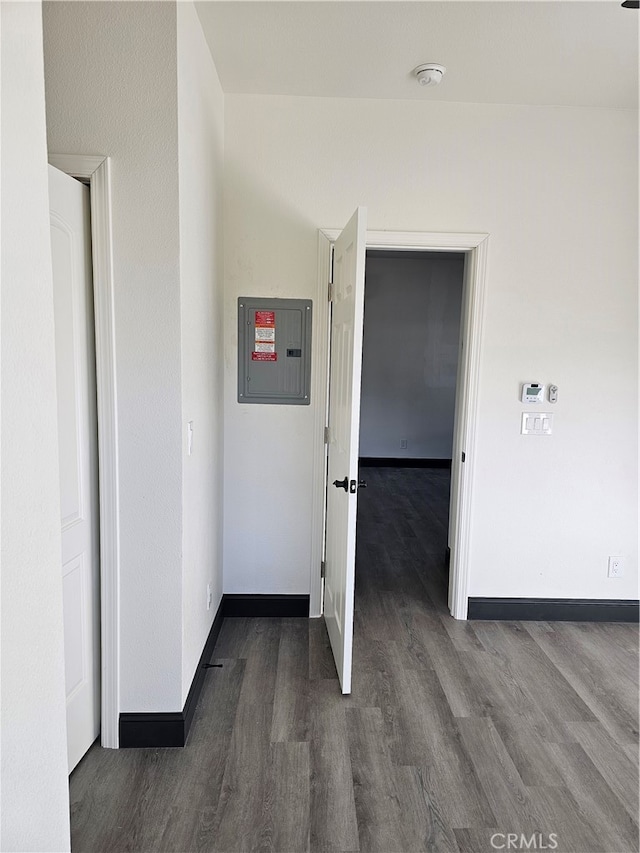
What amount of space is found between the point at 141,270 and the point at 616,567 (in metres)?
3.07

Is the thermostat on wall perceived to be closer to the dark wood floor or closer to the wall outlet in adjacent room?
the wall outlet in adjacent room

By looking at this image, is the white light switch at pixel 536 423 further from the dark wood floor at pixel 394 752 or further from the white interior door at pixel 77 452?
the white interior door at pixel 77 452

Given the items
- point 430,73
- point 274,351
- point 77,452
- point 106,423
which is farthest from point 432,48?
point 77,452

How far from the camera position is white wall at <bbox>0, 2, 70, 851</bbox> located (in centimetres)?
86

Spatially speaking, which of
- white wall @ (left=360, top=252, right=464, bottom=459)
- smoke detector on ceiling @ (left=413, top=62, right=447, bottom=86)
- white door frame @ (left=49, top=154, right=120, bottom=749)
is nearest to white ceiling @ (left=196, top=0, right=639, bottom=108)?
smoke detector on ceiling @ (left=413, top=62, right=447, bottom=86)

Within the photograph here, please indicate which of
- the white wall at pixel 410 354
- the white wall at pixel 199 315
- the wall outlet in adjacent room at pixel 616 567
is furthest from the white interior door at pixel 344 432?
the white wall at pixel 410 354

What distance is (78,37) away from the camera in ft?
5.65

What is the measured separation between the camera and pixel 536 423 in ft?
9.78

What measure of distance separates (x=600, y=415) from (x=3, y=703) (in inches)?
121

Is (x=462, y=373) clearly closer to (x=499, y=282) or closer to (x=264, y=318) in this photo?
(x=499, y=282)

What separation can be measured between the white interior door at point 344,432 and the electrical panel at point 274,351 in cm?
17

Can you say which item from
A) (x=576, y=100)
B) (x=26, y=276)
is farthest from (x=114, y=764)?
(x=576, y=100)

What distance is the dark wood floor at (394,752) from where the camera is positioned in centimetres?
167

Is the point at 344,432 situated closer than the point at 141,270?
No
